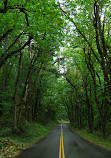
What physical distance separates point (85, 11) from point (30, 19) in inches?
226

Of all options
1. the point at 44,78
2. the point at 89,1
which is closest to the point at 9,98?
the point at 44,78

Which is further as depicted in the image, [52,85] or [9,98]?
[52,85]

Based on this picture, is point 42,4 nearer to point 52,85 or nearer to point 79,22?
point 79,22

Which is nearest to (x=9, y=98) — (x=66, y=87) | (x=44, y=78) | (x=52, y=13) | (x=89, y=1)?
(x=44, y=78)

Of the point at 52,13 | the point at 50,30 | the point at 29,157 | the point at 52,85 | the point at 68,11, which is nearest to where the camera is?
the point at 29,157

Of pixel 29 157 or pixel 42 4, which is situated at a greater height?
pixel 42 4

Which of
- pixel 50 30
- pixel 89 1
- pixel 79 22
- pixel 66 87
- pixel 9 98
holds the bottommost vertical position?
pixel 9 98

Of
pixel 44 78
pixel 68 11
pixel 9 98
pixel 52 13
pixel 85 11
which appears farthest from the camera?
pixel 44 78

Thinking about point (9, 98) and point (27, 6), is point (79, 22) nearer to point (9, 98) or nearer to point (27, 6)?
point (27, 6)

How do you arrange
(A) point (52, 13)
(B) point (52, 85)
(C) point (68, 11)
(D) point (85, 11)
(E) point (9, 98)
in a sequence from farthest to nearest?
(B) point (52, 85) → (E) point (9, 98) → (D) point (85, 11) → (C) point (68, 11) → (A) point (52, 13)

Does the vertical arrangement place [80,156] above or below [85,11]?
below

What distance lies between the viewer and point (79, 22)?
13742mm

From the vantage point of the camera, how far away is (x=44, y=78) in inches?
1135

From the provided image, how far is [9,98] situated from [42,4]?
519 inches
